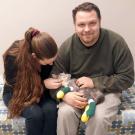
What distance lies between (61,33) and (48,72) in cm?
42

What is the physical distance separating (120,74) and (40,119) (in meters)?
0.53

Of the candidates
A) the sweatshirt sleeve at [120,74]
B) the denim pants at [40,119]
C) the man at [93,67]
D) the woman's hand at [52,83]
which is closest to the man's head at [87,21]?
the man at [93,67]

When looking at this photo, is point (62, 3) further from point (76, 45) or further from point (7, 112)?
point (7, 112)

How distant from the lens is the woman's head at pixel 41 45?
1545 millimetres

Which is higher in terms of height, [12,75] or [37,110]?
[12,75]

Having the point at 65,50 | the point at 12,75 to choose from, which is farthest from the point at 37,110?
the point at 65,50

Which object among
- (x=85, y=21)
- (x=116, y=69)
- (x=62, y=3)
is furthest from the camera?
(x=62, y=3)

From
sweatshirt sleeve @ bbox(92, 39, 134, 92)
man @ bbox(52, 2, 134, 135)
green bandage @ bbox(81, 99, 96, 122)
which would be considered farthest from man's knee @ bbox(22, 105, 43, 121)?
sweatshirt sleeve @ bbox(92, 39, 134, 92)

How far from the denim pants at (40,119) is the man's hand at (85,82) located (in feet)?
0.63

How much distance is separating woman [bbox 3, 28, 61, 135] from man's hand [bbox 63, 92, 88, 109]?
9 centimetres

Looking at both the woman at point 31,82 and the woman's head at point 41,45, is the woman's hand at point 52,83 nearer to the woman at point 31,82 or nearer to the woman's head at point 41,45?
the woman at point 31,82

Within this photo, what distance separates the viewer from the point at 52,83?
171 cm

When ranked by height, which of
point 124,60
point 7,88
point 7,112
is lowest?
point 7,112

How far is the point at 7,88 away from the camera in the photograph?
176 centimetres
